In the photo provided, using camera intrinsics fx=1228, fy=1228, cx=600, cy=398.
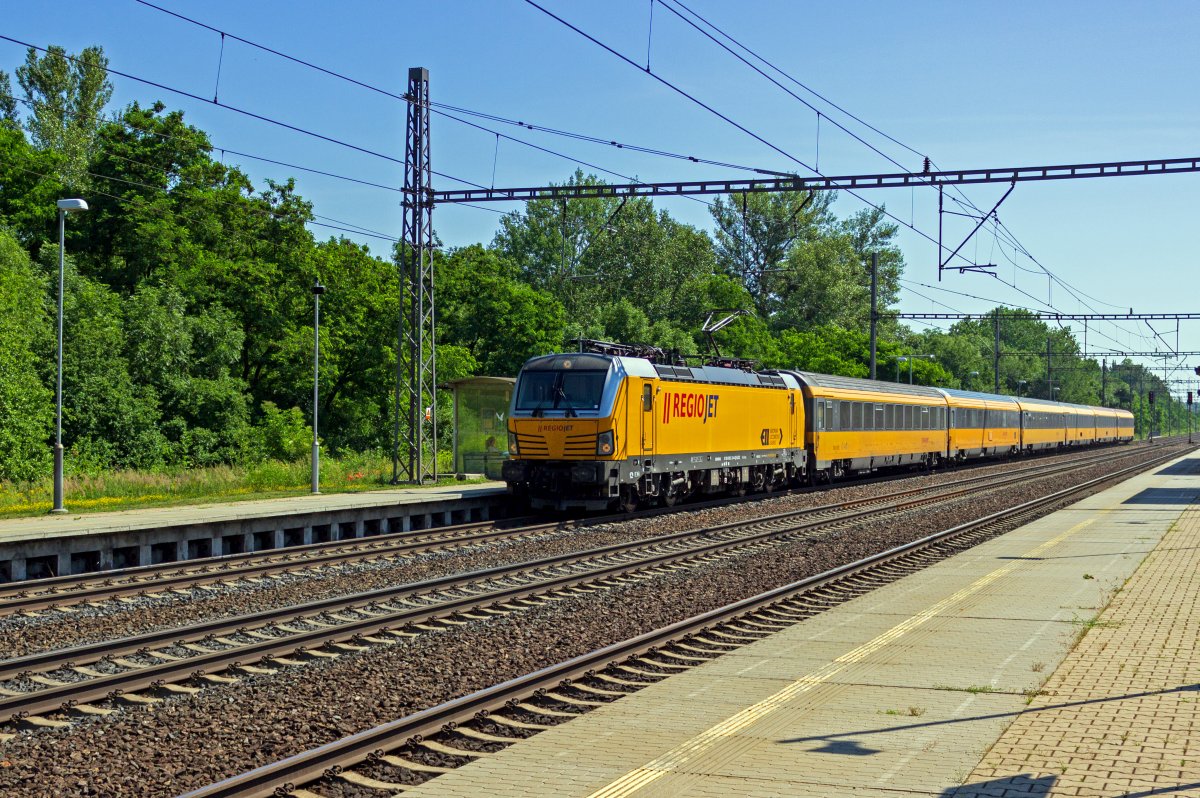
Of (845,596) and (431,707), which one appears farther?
(845,596)

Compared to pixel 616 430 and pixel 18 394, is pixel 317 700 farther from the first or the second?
pixel 18 394

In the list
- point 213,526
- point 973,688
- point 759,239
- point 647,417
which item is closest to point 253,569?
point 213,526

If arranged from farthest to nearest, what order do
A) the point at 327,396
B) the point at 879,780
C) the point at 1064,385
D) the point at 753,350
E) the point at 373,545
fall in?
the point at 1064,385, the point at 753,350, the point at 327,396, the point at 373,545, the point at 879,780

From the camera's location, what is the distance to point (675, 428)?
1048 inches

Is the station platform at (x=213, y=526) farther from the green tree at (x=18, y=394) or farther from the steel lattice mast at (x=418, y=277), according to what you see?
the green tree at (x=18, y=394)

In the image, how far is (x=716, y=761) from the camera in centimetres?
712

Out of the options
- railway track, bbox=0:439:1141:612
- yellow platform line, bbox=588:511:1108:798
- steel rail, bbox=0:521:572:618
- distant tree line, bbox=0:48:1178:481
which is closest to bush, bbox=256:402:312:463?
distant tree line, bbox=0:48:1178:481

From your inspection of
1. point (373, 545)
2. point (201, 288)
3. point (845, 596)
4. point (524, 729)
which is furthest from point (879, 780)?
point (201, 288)

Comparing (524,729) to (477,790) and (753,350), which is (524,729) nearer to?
(477,790)

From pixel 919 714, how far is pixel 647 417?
56.5ft

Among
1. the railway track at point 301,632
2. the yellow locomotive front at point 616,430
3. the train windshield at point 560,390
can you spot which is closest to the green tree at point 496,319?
the yellow locomotive front at point 616,430

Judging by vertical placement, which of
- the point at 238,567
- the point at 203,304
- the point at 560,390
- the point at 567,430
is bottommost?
the point at 238,567

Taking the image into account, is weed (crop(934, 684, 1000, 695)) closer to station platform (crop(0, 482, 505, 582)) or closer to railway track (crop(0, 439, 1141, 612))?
railway track (crop(0, 439, 1141, 612))

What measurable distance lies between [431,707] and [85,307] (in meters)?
37.3
